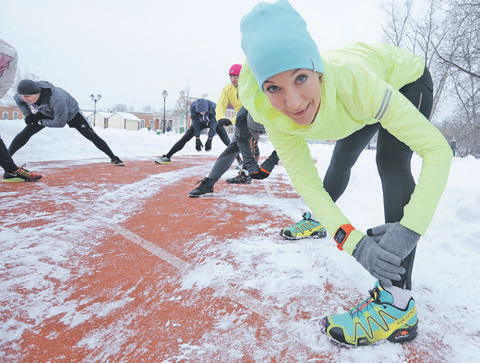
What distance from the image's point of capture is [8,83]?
3652 mm

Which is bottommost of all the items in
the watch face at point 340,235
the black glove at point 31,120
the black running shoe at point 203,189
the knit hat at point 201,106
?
the black running shoe at point 203,189

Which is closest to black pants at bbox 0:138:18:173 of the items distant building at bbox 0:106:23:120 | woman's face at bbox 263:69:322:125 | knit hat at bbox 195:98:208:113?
knit hat at bbox 195:98:208:113

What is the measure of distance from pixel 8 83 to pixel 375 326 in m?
4.75

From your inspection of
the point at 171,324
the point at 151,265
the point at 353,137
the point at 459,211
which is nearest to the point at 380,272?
the point at 171,324

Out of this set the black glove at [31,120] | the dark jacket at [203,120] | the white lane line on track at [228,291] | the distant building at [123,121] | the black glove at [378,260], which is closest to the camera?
the black glove at [378,260]

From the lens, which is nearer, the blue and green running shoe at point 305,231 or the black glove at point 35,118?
the blue and green running shoe at point 305,231

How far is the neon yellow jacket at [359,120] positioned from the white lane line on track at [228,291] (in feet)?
1.49

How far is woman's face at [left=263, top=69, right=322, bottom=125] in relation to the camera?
1102 millimetres

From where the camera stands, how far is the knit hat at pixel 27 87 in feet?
12.4

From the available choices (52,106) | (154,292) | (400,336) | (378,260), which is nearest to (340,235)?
(378,260)

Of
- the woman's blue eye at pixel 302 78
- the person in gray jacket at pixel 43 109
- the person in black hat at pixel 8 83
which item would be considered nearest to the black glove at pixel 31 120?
the person in gray jacket at pixel 43 109

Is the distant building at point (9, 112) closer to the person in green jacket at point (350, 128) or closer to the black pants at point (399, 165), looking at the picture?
the person in green jacket at point (350, 128)

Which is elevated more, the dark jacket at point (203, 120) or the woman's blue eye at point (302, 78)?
the dark jacket at point (203, 120)

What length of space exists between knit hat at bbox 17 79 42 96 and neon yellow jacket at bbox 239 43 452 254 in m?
3.82
